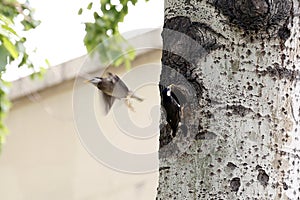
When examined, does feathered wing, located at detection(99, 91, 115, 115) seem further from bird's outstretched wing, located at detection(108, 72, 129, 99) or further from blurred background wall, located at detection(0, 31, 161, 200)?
blurred background wall, located at detection(0, 31, 161, 200)

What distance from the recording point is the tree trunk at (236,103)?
2.42 ft

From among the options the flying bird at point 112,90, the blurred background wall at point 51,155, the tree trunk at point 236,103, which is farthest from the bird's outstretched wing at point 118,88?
the blurred background wall at point 51,155

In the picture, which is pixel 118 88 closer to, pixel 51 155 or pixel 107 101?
pixel 107 101

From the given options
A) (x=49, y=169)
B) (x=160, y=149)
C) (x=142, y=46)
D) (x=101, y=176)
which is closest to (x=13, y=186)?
(x=49, y=169)

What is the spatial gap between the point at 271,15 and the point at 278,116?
10cm

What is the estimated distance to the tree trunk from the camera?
738mm

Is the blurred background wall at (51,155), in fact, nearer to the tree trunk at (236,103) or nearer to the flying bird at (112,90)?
the flying bird at (112,90)

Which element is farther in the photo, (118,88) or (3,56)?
(3,56)

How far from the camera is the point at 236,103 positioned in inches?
29.4

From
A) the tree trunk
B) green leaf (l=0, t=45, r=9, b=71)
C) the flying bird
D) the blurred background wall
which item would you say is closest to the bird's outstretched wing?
the flying bird

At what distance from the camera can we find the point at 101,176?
3418 millimetres

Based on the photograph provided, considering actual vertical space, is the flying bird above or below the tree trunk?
above

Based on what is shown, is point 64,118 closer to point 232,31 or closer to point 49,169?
point 49,169

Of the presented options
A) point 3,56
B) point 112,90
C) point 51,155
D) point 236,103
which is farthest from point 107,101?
point 51,155
